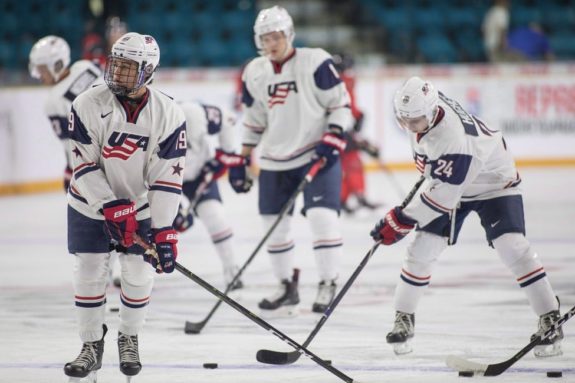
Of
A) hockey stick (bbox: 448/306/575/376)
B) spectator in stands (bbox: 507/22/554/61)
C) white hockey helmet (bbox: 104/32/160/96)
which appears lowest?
spectator in stands (bbox: 507/22/554/61)

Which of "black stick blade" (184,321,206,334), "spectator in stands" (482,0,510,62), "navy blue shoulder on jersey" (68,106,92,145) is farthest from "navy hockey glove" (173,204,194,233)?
"spectator in stands" (482,0,510,62)

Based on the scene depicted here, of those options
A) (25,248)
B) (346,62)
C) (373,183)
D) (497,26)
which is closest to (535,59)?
(497,26)

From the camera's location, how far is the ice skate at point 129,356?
13.6ft

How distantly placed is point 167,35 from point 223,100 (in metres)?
1.68

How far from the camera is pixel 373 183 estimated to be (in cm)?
1210

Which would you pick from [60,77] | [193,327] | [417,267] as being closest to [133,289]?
[193,327]

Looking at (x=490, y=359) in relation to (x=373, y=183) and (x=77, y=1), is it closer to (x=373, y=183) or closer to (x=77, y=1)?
(x=373, y=183)

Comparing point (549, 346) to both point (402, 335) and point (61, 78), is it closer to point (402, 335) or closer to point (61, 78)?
point (402, 335)

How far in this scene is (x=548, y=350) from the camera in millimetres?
4598

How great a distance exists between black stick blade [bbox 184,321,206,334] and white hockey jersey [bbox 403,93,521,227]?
3.87ft

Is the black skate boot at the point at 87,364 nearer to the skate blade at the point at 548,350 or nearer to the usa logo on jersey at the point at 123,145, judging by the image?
the usa logo on jersey at the point at 123,145

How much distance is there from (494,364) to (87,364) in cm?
149

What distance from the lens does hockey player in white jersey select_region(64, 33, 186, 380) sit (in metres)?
4.09

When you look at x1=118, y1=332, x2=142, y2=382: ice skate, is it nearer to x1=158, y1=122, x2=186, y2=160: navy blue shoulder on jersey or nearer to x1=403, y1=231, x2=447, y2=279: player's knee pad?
x1=158, y1=122, x2=186, y2=160: navy blue shoulder on jersey
